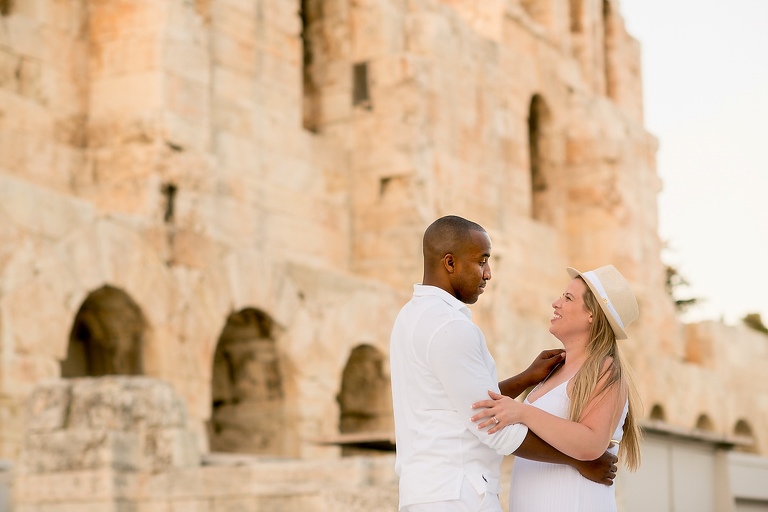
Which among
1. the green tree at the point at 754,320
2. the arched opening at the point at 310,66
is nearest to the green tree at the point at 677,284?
the green tree at the point at 754,320

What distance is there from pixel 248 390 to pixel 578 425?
428 inches

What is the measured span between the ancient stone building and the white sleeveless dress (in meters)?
3.84

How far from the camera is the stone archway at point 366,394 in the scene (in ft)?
51.4

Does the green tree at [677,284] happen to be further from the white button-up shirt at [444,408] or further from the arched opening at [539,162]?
the white button-up shirt at [444,408]

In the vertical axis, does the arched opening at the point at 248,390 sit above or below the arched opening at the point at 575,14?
below

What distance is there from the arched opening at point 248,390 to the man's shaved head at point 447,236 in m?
10.2

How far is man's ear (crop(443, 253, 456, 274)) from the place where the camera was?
3.57m

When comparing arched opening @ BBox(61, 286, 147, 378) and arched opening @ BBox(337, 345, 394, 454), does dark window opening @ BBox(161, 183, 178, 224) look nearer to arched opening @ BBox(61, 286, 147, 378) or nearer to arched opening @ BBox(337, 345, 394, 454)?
arched opening @ BBox(61, 286, 147, 378)

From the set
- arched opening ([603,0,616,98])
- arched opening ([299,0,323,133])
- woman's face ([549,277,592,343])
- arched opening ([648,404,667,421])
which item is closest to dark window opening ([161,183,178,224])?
arched opening ([299,0,323,133])

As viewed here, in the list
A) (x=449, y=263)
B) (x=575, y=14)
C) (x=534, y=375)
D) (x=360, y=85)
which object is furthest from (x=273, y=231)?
(x=449, y=263)

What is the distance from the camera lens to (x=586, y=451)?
3.51 m

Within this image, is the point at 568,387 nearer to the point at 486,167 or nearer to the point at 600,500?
the point at 600,500

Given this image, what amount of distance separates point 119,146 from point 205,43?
1.56 metres

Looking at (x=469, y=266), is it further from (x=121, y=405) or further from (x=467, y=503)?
(x=121, y=405)
